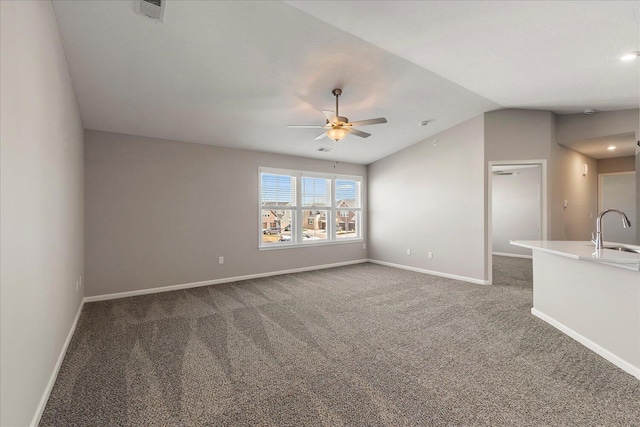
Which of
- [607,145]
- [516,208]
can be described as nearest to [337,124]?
[607,145]

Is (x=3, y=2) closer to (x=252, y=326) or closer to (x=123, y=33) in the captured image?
(x=123, y=33)

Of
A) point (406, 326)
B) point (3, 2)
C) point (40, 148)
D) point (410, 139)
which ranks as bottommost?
point (406, 326)

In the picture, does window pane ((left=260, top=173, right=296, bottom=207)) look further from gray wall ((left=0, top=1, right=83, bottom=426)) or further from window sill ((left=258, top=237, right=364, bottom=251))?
gray wall ((left=0, top=1, right=83, bottom=426))

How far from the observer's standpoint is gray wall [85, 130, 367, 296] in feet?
14.1

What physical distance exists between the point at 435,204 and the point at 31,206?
19.1ft

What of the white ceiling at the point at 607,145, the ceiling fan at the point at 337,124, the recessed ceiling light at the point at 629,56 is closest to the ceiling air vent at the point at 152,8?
the ceiling fan at the point at 337,124

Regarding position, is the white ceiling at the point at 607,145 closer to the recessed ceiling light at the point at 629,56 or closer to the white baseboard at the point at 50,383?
the recessed ceiling light at the point at 629,56

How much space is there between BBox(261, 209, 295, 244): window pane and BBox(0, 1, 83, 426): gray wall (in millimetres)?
3355

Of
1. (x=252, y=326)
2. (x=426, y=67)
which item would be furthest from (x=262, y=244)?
(x=426, y=67)

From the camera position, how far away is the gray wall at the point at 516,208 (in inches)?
305

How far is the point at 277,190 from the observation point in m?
6.07

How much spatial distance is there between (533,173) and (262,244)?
24.5 ft

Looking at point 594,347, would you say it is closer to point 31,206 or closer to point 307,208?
point 31,206

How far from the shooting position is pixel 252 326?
10.6 feet
